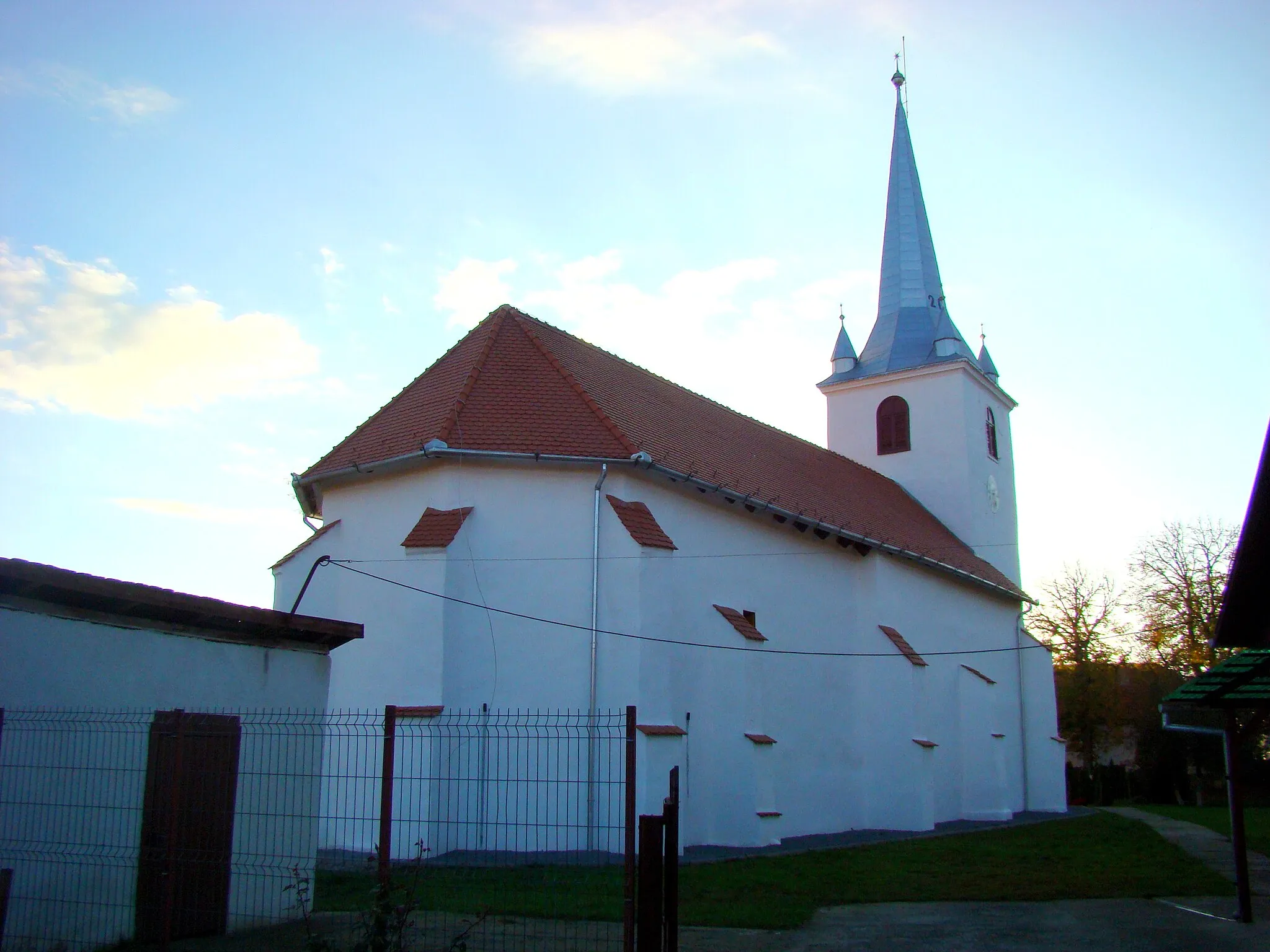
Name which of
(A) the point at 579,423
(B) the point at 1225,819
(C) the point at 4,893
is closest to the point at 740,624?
(A) the point at 579,423

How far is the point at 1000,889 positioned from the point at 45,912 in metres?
9.61

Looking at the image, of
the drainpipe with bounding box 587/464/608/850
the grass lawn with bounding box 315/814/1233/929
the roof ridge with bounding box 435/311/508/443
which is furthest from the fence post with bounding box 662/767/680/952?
the roof ridge with bounding box 435/311/508/443

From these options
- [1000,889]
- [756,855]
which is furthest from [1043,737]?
[1000,889]

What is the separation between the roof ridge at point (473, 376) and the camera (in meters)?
16.6

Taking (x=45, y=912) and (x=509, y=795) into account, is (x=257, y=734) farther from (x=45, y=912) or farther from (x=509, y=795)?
(x=509, y=795)

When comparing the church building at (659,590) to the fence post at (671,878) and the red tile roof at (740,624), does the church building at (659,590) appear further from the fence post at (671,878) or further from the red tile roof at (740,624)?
the fence post at (671,878)

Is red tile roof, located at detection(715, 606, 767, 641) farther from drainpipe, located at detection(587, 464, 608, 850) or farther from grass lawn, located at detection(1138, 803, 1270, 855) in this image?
grass lawn, located at detection(1138, 803, 1270, 855)

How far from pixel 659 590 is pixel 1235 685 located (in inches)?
333

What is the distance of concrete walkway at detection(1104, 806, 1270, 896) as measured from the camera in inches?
531

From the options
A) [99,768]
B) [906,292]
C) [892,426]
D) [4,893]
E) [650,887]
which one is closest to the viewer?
[650,887]

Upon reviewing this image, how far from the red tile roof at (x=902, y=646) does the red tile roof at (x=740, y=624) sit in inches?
179

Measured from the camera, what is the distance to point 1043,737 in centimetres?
2880

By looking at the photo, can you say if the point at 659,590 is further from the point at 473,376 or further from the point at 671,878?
the point at 671,878

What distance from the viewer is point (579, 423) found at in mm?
17297
